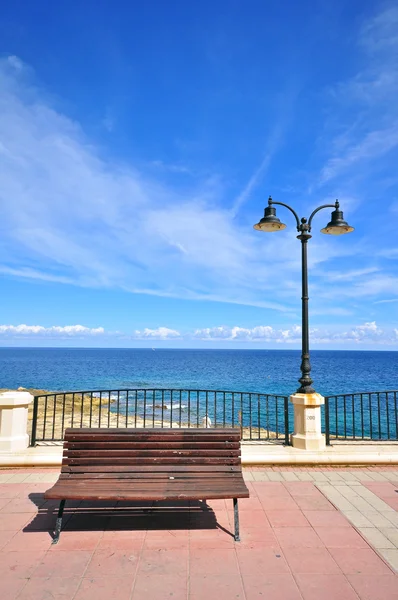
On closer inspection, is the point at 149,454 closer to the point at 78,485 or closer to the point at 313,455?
the point at 78,485

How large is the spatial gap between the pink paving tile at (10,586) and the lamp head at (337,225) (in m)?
7.03

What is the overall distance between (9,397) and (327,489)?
5.33 meters

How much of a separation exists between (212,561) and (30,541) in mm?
1899

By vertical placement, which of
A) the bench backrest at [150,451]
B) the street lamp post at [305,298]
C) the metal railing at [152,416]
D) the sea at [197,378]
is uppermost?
the street lamp post at [305,298]

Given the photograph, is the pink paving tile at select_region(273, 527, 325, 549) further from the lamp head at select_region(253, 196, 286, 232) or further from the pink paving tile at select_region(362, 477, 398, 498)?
the lamp head at select_region(253, 196, 286, 232)

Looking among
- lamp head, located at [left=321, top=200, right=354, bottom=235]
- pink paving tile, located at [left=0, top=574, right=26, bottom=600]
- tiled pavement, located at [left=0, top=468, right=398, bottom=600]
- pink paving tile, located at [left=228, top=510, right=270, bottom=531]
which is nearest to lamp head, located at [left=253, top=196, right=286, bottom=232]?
lamp head, located at [left=321, top=200, right=354, bottom=235]

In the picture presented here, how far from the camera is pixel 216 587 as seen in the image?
10.6ft

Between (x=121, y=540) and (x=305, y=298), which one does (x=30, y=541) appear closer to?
(x=121, y=540)

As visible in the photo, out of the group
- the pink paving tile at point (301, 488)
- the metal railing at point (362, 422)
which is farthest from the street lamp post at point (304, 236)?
the pink paving tile at point (301, 488)

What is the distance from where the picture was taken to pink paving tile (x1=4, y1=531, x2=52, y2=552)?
12.5ft

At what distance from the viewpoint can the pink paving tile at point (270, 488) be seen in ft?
17.7

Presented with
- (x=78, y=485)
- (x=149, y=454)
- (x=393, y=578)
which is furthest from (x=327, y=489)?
(x=78, y=485)

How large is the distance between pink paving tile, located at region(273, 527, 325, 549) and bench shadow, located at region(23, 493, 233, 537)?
550 millimetres

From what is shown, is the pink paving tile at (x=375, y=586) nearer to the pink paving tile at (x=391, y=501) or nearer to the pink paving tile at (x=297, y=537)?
the pink paving tile at (x=297, y=537)
